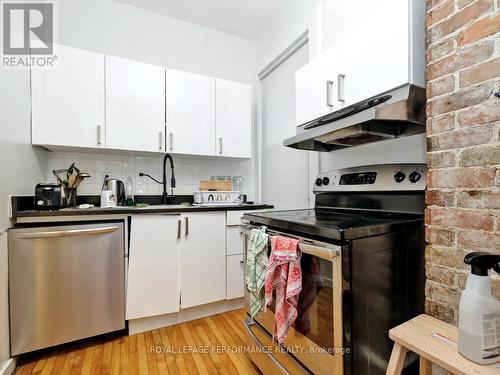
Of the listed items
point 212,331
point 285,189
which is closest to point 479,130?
point 285,189

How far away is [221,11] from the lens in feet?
7.93

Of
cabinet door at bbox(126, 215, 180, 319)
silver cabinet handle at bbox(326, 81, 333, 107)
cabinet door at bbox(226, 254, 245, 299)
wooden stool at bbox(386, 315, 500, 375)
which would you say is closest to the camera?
wooden stool at bbox(386, 315, 500, 375)

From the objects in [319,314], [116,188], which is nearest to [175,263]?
[116,188]

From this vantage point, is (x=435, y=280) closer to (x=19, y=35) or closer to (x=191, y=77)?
(x=191, y=77)

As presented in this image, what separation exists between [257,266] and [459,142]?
0.97m

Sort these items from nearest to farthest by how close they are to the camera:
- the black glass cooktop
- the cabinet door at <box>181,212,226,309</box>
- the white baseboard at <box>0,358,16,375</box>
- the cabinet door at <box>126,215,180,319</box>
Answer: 1. the black glass cooktop
2. the white baseboard at <box>0,358,16,375</box>
3. the cabinet door at <box>126,215,180,319</box>
4. the cabinet door at <box>181,212,226,309</box>

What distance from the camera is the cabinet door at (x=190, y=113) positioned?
2.22 metres

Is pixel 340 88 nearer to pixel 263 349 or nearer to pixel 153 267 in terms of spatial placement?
pixel 263 349

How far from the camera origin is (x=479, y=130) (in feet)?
2.73

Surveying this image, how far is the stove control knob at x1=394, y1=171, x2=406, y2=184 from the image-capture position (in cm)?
125

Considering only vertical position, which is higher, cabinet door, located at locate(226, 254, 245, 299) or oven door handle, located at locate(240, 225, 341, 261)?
oven door handle, located at locate(240, 225, 341, 261)

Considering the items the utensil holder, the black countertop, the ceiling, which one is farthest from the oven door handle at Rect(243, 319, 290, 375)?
the ceiling

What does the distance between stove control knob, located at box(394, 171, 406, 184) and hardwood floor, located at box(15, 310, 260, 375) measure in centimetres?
131

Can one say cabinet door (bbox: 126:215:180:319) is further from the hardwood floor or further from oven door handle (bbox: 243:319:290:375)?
oven door handle (bbox: 243:319:290:375)
